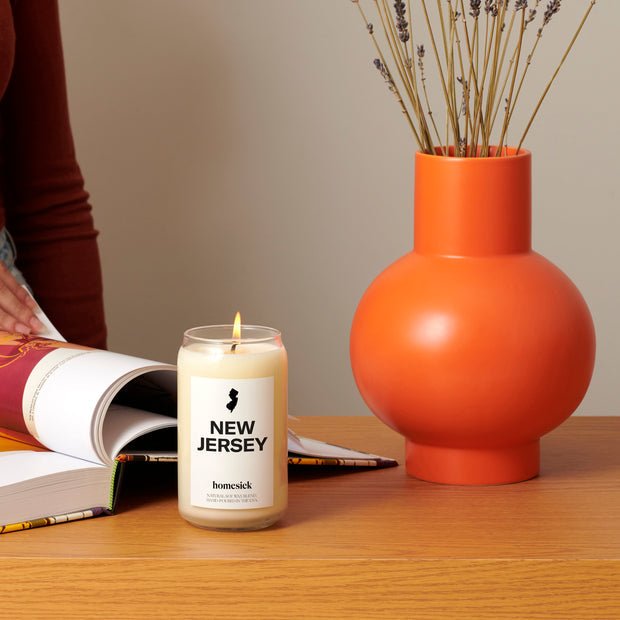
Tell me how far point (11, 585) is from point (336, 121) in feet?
3.86

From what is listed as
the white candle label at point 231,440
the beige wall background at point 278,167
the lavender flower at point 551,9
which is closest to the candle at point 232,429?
the white candle label at point 231,440

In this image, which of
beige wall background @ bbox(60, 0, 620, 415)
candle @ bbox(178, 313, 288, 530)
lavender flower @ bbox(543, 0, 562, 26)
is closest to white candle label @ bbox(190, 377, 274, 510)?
candle @ bbox(178, 313, 288, 530)

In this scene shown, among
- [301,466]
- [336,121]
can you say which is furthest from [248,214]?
[301,466]

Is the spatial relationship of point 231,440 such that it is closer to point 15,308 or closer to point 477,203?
point 477,203

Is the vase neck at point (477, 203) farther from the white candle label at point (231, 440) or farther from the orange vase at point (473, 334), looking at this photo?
the white candle label at point (231, 440)

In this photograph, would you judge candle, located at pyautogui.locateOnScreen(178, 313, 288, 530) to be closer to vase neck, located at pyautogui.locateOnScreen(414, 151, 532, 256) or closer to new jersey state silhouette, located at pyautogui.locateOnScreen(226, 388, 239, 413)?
new jersey state silhouette, located at pyautogui.locateOnScreen(226, 388, 239, 413)

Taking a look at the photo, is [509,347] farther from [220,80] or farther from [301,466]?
[220,80]

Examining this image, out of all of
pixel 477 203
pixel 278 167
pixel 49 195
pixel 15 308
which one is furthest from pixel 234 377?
pixel 278 167

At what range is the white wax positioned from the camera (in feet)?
2.23

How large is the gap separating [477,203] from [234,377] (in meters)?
0.25

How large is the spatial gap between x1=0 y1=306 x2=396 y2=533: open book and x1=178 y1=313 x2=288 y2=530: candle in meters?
0.06

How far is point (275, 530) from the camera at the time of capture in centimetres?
72

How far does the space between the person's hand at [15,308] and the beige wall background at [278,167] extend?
656 millimetres

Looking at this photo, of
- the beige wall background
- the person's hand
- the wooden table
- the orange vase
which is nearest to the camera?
the wooden table
